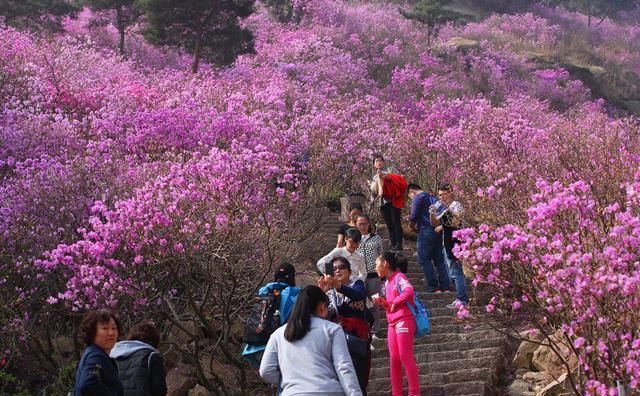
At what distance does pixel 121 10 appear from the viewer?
92.6 feet

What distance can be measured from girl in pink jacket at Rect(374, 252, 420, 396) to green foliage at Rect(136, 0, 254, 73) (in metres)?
18.6

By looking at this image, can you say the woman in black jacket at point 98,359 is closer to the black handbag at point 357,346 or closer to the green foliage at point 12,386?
the black handbag at point 357,346

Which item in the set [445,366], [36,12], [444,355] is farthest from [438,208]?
[36,12]

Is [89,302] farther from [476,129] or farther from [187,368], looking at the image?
[476,129]

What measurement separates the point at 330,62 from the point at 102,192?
19.3m

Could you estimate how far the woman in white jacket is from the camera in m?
5.16

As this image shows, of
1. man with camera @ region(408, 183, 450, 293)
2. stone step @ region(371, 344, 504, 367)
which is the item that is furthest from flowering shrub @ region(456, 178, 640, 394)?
man with camera @ region(408, 183, 450, 293)

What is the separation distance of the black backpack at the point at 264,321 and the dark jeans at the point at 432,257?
519 centimetres

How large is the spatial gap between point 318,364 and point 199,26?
21.9 metres

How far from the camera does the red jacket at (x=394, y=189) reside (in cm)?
1273

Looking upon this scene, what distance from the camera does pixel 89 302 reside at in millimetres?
8844

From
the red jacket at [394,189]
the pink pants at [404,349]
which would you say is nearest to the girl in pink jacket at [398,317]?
the pink pants at [404,349]

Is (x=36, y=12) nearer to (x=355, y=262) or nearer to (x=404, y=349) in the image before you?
(x=355, y=262)

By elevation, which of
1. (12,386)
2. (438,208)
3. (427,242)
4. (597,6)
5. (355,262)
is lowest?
(597,6)
